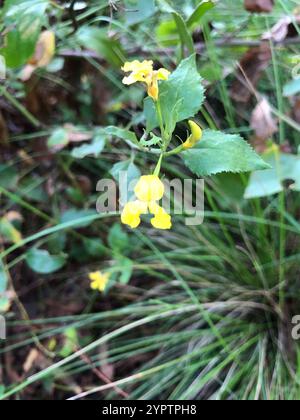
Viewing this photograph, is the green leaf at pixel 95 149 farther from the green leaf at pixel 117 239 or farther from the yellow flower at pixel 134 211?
the yellow flower at pixel 134 211

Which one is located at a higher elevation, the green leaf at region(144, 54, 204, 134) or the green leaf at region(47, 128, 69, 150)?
the green leaf at region(47, 128, 69, 150)

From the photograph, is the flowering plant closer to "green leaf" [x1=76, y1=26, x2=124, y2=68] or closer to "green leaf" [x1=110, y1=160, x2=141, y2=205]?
"green leaf" [x1=110, y1=160, x2=141, y2=205]

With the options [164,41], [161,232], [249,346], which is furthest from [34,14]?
[249,346]

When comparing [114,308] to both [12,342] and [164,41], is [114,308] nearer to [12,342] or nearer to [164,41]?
[12,342]

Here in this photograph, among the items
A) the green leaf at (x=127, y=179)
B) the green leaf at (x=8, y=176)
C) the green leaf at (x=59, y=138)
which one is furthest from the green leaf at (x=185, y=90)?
the green leaf at (x=8, y=176)

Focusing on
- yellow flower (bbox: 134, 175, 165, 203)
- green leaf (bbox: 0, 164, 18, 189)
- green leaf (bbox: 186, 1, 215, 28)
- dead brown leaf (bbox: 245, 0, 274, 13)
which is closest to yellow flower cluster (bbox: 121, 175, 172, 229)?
yellow flower (bbox: 134, 175, 165, 203)
